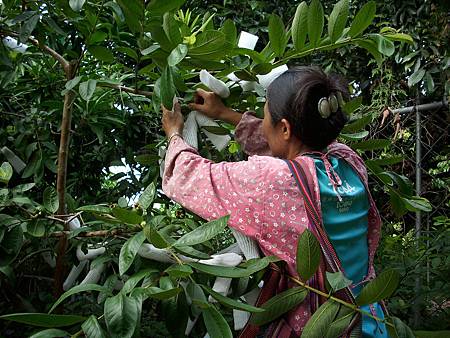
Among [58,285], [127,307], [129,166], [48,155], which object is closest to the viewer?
[127,307]

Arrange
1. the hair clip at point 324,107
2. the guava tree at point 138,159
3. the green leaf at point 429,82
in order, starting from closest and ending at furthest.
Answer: the guava tree at point 138,159 → the hair clip at point 324,107 → the green leaf at point 429,82

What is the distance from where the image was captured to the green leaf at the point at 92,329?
708 mm

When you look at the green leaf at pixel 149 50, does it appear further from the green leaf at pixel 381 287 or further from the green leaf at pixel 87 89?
the green leaf at pixel 381 287

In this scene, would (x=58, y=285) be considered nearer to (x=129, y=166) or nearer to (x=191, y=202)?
(x=191, y=202)

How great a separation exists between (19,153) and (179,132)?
1.38ft

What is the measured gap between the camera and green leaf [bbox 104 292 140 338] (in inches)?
27.2

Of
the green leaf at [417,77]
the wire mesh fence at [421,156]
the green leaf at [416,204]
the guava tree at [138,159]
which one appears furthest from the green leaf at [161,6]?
the green leaf at [417,77]

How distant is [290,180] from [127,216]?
28 centimetres

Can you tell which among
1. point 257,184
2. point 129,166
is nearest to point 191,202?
point 257,184

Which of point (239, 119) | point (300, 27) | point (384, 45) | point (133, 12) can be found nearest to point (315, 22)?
point (300, 27)

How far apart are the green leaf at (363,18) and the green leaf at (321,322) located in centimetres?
51

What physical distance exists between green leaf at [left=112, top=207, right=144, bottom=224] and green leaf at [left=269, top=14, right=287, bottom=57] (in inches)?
17.0

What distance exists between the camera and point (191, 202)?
1.00m

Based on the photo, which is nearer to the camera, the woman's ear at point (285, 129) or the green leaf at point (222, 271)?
the green leaf at point (222, 271)
